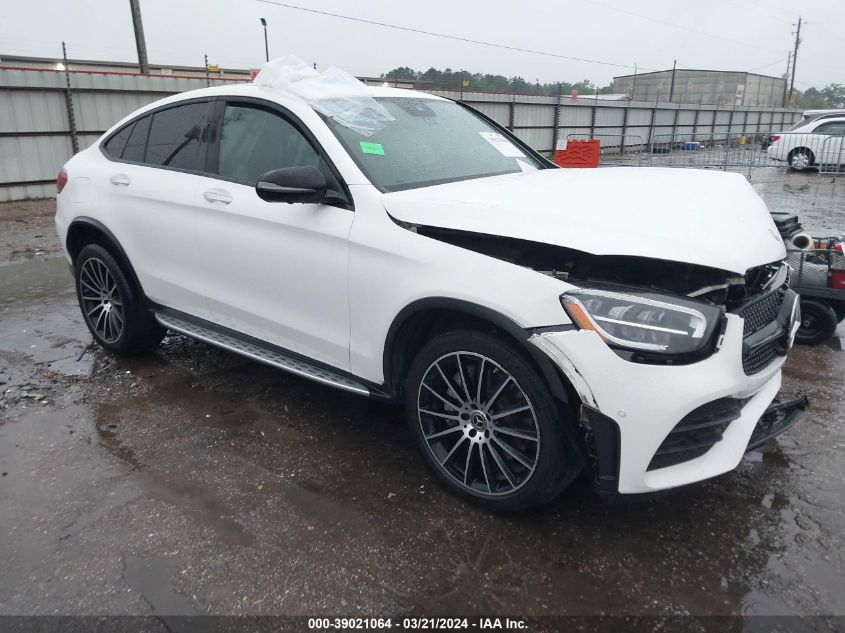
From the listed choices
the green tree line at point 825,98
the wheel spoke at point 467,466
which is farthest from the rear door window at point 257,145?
the green tree line at point 825,98

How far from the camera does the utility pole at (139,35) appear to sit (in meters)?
17.9

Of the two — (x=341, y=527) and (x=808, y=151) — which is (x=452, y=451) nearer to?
(x=341, y=527)

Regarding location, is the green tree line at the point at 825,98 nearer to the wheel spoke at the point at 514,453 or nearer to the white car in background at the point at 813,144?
the white car in background at the point at 813,144

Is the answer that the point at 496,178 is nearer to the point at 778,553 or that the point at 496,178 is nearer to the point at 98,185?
the point at 778,553

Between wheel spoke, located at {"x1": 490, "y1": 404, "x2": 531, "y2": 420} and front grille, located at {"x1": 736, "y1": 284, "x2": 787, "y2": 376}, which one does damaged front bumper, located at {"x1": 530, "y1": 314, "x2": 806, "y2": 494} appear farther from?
wheel spoke, located at {"x1": 490, "y1": 404, "x2": 531, "y2": 420}

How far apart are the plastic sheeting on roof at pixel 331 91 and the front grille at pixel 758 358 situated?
204cm

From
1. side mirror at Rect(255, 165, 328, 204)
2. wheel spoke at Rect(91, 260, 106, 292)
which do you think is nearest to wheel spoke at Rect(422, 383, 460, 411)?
side mirror at Rect(255, 165, 328, 204)

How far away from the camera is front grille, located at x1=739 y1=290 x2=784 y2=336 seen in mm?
2450

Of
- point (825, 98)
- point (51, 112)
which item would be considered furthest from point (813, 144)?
point (825, 98)

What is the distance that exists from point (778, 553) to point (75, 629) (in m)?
2.59

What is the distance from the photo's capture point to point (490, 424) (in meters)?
2.62

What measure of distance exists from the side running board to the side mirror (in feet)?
2.85

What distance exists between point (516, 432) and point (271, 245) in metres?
1.60

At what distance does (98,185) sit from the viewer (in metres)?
4.33
